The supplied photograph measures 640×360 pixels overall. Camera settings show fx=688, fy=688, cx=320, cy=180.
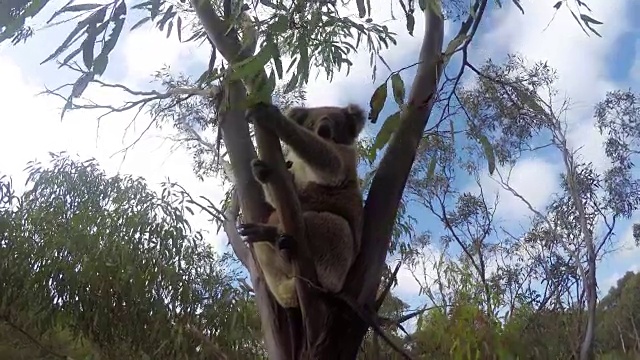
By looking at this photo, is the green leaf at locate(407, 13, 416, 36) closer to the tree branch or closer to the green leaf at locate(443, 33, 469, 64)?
the tree branch

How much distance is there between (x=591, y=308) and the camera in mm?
7129

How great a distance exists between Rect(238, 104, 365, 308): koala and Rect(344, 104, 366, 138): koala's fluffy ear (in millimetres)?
38

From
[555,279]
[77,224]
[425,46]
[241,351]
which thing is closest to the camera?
[425,46]

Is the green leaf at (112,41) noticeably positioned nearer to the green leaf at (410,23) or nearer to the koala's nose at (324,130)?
the green leaf at (410,23)

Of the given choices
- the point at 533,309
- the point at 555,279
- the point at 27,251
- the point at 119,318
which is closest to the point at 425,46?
the point at 119,318

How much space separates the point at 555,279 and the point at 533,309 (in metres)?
1.15

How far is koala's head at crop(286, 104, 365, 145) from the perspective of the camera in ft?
6.87

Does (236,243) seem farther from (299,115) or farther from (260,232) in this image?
(299,115)

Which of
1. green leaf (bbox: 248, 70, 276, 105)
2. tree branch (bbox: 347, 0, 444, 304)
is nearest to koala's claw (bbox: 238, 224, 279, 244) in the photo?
tree branch (bbox: 347, 0, 444, 304)

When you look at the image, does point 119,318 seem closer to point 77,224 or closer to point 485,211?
point 77,224

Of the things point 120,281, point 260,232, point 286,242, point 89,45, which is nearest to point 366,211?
point 260,232

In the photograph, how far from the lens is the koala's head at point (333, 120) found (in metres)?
2.09

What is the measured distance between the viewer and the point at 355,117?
2.31 metres

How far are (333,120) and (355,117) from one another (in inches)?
6.7
